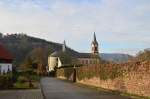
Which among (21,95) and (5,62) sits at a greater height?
(5,62)

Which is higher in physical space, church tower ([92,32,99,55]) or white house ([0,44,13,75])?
church tower ([92,32,99,55])

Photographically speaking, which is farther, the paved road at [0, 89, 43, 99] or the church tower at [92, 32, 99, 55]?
the church tower at [92, 32, 99, 55]

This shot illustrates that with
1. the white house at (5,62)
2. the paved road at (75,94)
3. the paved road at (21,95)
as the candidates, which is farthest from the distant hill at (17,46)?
the paved road at (21,95)

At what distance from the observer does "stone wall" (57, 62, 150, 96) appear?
89.0ft

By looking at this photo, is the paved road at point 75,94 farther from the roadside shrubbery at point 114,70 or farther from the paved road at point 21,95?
the roadside shrubbery at point 114,70

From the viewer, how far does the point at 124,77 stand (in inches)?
1273

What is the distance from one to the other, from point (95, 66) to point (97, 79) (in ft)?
5.83

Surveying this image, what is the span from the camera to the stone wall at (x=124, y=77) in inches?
1068

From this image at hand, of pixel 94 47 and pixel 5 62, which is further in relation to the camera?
pixel 94 47

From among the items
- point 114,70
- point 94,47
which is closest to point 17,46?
point 94,47

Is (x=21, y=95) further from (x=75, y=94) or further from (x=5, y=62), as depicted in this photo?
(x=5, y=62)

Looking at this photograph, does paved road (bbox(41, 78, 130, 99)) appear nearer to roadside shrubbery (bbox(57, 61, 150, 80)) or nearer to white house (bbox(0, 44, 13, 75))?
roadside shrubbery (bbox(57, 61, 150, 80))

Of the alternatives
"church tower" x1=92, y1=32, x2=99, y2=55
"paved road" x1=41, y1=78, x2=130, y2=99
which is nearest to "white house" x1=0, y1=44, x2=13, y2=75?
"paved road" x1=41, y1=78, x2=130, y2=99

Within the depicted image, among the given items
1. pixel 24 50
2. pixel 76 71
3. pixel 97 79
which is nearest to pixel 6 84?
pixel 97 79
